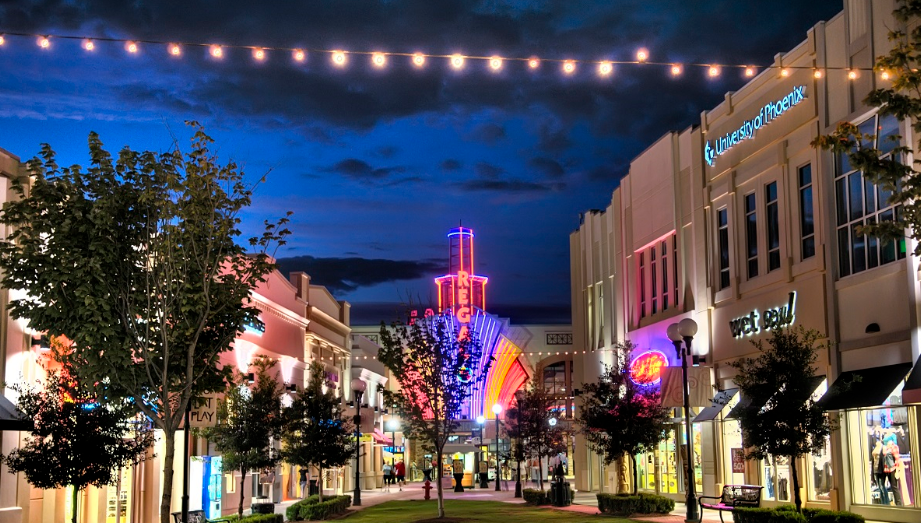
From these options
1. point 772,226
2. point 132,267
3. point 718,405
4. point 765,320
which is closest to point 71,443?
point 132,267

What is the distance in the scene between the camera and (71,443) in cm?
2239

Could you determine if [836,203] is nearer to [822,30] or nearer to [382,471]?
[822,30]

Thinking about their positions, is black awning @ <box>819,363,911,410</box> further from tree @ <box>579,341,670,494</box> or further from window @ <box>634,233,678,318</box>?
window @ <box>634,233,678,318</box>

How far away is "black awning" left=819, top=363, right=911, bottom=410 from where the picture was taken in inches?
966

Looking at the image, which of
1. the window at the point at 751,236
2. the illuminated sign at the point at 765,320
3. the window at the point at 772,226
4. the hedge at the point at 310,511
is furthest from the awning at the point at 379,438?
the window at the point at 772,226

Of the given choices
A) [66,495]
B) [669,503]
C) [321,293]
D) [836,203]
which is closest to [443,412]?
[669,503]

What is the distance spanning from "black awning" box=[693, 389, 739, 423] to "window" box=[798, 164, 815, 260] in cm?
600

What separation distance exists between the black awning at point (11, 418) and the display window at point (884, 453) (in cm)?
1989

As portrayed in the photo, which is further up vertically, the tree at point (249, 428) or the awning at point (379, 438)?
the tree at point (249, 428)

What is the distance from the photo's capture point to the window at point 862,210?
84.3 feet

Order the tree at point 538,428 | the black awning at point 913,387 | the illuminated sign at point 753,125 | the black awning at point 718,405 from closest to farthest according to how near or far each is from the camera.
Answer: the black awning at point 913,387 < the illuminated sign at point 753,125 < the black awning at point 718,405 < the tree at point 538,428

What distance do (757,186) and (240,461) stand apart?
63.7 ft

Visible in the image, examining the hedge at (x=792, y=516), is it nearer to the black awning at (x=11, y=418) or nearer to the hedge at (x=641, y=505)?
the hedge at (x=641, y=505)

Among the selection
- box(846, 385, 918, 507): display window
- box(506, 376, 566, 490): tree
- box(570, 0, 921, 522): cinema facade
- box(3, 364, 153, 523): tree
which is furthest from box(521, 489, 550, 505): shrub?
box(3, 364, 153, 523): tree
